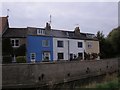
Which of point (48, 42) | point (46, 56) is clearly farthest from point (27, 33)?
point (46, 56)

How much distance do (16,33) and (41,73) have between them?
1745 cm

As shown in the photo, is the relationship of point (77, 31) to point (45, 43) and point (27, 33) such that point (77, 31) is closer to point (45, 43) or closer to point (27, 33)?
point (45, 43)

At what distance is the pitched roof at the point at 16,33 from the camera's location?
42125 millimetres

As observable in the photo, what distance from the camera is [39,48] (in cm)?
4281

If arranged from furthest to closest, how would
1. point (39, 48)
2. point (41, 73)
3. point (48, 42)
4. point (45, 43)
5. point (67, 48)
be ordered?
point (67, 48), point (48, 42), point (45, 43), point (39, 48), point (41, 73)

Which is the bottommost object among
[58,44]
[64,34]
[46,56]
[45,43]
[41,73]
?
[41,73]

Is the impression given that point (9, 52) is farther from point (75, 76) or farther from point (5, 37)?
point (75, 76)

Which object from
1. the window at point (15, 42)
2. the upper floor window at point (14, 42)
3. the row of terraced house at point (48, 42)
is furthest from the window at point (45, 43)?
the window at point (15, 42)

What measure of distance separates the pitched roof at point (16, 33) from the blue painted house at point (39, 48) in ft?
4.11

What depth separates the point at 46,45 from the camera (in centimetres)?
4378

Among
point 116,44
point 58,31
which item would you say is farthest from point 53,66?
point 58,31

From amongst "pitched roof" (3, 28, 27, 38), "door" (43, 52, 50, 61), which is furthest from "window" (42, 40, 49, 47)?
"pitched roof" (3, 28, 27, 38)

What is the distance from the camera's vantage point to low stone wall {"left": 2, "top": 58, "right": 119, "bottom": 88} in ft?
80.5

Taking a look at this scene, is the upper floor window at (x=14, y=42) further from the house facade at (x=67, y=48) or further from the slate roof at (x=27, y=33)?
the house facade at (x=67, y=48)
